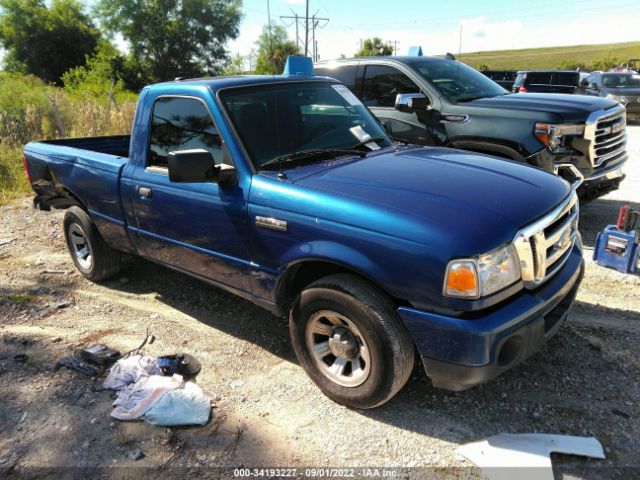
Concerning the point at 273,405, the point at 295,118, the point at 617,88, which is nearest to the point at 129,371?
the point at 273,405

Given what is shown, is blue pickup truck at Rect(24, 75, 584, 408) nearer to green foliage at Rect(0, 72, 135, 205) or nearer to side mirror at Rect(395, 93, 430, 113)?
side mirror at Rect(395, 93, 430, 113)

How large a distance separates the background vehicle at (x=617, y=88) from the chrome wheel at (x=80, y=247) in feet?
52.6

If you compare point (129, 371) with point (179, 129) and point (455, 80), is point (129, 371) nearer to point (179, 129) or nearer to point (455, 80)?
point (179, 129)

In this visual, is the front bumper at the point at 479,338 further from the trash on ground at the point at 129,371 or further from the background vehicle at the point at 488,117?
the background vehicle at the point at 488,117

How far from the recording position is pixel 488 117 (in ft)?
17.5

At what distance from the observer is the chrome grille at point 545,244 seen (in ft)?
7.97

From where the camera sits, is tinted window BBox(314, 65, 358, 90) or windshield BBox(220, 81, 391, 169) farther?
tinted window BBox(314, 65, 358, 90)

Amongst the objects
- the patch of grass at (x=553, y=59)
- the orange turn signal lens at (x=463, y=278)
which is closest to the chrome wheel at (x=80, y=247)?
the orange turn signal lens at (x=463, y=278)

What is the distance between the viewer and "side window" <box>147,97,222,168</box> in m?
3.37

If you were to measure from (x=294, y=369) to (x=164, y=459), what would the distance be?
106 cm

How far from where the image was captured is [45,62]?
45.0 m

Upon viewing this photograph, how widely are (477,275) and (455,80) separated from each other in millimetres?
4547

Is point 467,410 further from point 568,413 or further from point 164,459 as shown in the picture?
point 164,459

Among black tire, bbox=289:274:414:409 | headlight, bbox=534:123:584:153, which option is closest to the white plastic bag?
black tire, bbox=289:274:414:409
